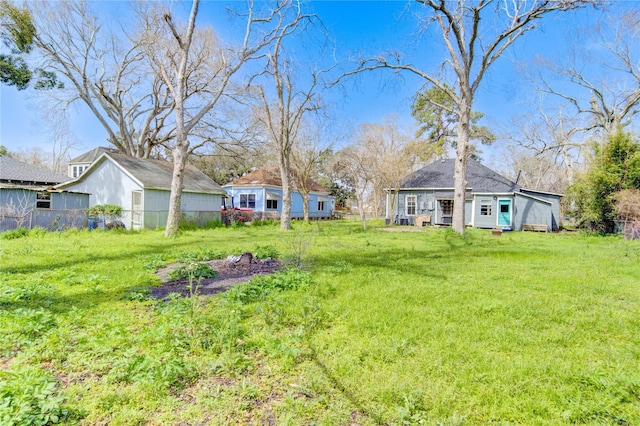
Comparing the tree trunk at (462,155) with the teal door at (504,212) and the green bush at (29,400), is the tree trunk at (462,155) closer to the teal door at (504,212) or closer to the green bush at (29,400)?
the teal door at (504,212)

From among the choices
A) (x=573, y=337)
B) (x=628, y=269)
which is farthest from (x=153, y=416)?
(x=628, y=269)

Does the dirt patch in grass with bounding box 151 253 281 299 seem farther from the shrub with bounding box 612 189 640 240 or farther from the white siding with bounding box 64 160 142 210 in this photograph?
the shrub with bounding box 612 189 640 240

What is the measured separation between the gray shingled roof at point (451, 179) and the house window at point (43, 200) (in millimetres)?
20725

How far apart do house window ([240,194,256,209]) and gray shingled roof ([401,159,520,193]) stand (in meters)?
11.9

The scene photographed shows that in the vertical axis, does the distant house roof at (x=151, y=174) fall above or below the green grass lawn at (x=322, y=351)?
above

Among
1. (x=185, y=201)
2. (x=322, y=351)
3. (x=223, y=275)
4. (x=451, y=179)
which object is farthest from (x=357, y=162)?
(x=322, y=351)

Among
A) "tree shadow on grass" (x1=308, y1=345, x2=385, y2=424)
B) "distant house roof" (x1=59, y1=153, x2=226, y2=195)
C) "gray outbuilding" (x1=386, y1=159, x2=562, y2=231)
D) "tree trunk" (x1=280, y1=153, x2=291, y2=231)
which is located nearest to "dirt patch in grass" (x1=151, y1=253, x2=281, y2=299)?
"tree shadow on grass" (x1=308, y1=345, x2=385, y2=424)

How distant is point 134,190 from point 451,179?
19.5 metres

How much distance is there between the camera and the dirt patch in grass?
504cm

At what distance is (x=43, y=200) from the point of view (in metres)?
14.0

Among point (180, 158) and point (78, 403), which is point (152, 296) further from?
point (180, 158)

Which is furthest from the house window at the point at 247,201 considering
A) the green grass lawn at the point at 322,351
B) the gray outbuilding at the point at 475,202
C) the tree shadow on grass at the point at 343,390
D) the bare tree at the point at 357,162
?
the tree shadow on grass at the point at 343,390

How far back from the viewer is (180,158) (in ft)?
41.8

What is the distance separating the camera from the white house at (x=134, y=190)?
15.5m
